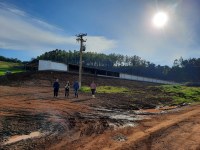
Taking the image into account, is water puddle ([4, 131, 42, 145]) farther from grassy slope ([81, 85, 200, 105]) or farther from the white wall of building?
the white wall of building

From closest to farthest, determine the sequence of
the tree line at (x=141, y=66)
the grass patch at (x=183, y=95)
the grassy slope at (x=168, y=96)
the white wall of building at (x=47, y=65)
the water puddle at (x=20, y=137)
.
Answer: the water puddle at (x=20, y=137) < the grassy slope at (x=168, y=96) < the grass patch at (x=183, y=95) < the white wall of building at (x=47, y=65) < the tree line at (x=141, y=66)

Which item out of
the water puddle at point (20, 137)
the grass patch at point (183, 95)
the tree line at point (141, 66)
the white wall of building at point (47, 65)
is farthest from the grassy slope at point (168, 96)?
the tree line at point (141, 66)

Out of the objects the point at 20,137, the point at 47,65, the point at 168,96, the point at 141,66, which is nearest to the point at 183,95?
the point at 168,96

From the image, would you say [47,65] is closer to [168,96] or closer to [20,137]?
[168,96]

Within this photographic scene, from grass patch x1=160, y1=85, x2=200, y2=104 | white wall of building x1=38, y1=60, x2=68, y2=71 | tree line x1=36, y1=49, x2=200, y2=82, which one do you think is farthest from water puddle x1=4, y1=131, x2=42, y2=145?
tree line x1=36, y1=49, x2=200, y2=82

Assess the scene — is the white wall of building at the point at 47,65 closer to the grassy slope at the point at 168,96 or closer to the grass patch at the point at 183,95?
the grassy slope at the point at 168,96

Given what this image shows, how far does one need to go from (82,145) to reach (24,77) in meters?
38.6

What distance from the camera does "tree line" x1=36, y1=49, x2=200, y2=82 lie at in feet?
487

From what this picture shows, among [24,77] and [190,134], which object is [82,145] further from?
[24,77]

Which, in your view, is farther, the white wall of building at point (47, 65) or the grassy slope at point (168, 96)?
the white wall of building at point (47, 65)

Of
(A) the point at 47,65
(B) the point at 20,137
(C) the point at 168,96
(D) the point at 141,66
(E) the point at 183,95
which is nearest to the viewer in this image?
(B) the point at 20,137

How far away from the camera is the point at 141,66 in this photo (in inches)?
6284

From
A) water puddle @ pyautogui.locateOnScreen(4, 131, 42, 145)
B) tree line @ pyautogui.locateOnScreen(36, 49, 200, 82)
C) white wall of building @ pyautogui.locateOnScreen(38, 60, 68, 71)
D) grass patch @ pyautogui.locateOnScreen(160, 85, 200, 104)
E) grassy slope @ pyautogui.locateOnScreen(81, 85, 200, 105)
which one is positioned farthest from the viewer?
tree line @ pyautogui.locateOnScreen(36, 49, 200, 82)

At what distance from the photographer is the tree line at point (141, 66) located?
14836cm
